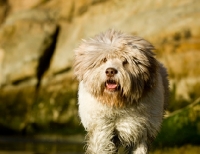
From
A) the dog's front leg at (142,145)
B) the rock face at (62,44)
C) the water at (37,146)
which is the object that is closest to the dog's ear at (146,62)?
the dog's front leg at (142,145)

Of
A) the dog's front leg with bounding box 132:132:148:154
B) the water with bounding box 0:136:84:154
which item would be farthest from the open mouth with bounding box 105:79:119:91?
the water with bounding box 0:136:84:154

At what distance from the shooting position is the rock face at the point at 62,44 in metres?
15.8

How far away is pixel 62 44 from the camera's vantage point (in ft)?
60.4

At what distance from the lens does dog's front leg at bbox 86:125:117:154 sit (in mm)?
8531

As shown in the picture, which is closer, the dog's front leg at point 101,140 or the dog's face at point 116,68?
the dog's face at point 116,68

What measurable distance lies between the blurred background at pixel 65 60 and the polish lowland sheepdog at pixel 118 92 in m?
4.59

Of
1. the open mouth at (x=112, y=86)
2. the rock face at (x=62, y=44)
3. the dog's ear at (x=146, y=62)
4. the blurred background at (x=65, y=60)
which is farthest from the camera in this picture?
the rock face at (x=62, y=44)

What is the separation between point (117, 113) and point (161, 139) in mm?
5065

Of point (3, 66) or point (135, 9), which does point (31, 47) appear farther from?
point (135, 9)

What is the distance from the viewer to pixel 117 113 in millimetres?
8359

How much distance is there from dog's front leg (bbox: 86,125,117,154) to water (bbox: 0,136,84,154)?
3627 mm

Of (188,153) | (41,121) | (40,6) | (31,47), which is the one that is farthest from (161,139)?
(40,6)

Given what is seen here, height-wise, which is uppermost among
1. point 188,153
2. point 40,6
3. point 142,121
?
point 40,6

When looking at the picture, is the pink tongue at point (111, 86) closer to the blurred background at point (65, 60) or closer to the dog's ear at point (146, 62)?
the dog's ear at point (146, 62)
